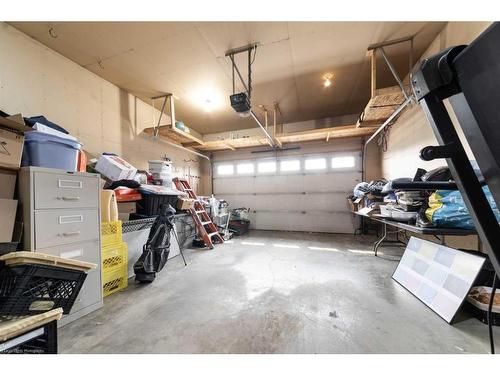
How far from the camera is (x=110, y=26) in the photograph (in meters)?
2.21

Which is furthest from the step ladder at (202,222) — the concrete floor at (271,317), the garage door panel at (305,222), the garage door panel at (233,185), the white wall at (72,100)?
the garage door panel at (305,222)

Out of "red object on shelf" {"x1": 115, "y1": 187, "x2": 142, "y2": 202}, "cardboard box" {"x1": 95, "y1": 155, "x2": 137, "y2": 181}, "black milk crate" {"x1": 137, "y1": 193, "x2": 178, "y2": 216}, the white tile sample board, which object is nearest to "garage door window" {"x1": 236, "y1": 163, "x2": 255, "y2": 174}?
"black milk crate" {"x1": 137, "y1": 193, "x2": 178, "y2": 216}

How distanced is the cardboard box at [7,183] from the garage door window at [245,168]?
16.3ft

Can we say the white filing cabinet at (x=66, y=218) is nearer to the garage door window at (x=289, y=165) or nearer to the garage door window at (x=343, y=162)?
the garage door window at (x=289, y=165)

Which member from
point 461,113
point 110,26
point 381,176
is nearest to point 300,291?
point 461,113

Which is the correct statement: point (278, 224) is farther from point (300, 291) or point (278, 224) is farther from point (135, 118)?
point (135, 118)

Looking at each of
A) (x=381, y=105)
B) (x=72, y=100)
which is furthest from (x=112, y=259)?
(x=381, y=105)

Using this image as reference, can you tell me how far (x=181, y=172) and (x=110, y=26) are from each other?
3487mm

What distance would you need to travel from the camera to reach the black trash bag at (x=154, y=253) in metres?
2.21

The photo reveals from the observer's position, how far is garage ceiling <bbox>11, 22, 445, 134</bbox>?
2254 mm

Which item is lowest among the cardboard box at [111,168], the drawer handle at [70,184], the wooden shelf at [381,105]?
the drawer handle at [70,184]

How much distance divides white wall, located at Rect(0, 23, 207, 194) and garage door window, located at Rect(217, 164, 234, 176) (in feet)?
7.63

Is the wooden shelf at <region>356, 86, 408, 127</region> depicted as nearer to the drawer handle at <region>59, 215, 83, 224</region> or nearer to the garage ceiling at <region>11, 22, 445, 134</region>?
the garage ceiling at <region>11, 22, 445, 134</region>

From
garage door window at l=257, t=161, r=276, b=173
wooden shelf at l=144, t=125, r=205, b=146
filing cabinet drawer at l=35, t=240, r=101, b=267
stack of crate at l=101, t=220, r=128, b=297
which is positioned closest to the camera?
filing cabinet drawer at l=35, t=240, r=101, b=267
